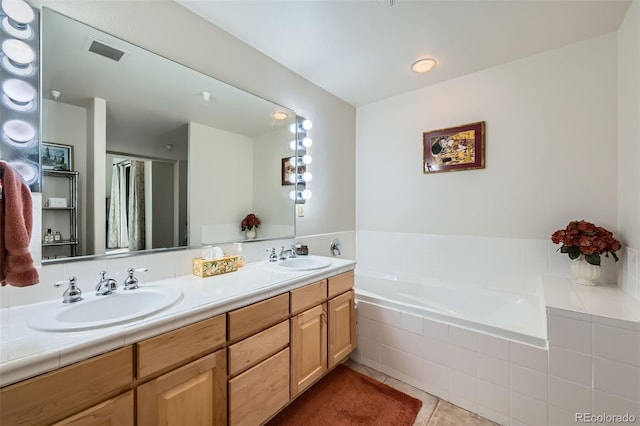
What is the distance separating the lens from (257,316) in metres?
1.29

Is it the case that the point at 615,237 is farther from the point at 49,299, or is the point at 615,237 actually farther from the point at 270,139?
the point at 49,299

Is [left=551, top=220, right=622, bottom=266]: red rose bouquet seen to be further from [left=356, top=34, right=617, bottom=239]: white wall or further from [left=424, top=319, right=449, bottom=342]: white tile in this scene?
[left=424, top=319, right=449, bottom=342]: white tile

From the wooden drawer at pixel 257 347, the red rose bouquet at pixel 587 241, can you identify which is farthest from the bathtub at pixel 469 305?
the wooden drawer at pixel 257 347

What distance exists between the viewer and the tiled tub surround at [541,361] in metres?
1.25

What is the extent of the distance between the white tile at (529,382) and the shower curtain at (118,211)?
2257mm

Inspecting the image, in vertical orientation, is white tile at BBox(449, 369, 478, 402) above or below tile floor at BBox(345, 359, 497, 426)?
above

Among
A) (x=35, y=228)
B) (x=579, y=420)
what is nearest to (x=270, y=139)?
Answer: (x=35, y=228)

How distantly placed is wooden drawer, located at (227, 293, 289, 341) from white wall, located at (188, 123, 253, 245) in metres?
0.64

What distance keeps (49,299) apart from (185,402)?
734 mm

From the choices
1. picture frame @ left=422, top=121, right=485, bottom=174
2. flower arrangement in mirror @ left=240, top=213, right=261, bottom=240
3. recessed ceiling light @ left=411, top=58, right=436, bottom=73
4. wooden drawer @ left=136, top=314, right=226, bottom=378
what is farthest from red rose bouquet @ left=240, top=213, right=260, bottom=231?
recessed ceiling light @ left=411, top=58, right=436, bottom=73

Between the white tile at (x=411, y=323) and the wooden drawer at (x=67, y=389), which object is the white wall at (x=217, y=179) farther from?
the white tile at (x=411, y=323)

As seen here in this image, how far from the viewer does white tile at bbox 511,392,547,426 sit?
55.8 inches

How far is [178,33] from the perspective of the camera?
5.06 feet

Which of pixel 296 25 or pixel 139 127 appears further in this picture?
pixel 296 25
